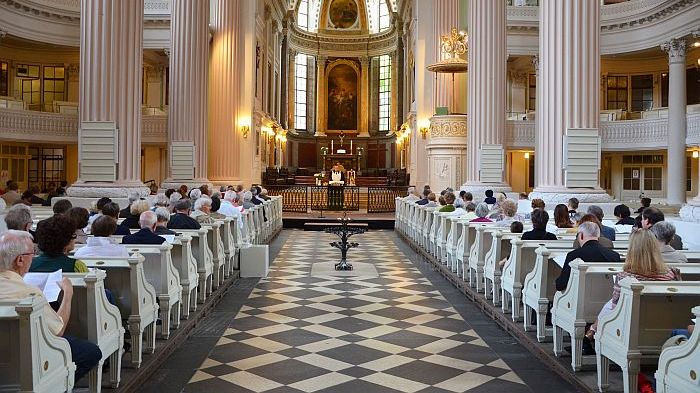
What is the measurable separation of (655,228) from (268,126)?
31103 millimetres

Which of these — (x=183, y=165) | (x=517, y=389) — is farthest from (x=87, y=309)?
(x=183, y=165)

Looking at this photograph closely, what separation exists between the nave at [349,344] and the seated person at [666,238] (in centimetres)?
140

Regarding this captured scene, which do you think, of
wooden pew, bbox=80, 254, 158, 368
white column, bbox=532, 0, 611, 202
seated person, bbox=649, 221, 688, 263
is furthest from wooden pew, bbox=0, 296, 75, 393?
white column, bbox=532, 0, 611, 202

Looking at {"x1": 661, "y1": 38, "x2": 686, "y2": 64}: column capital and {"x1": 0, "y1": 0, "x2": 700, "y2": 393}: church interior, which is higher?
{"x1": 661, "y1": 38, "x2": 686, "y2": 64}: column capital

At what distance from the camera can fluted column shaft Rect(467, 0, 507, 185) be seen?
18.8 metres

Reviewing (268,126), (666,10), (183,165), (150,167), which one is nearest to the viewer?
(183,165)

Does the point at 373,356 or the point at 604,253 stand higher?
the point at 604,253

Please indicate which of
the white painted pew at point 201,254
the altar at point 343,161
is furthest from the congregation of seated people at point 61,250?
the altar at point 343,161

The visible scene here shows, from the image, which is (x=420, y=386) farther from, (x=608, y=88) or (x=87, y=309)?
(x=608, y=88)

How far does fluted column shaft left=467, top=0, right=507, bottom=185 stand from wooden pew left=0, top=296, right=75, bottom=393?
15602 millimetres

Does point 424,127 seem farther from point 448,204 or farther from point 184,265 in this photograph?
point 184,265

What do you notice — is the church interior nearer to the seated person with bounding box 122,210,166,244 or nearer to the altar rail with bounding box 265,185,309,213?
the seated person with bounding box 122,210,166,244

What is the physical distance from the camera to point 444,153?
2359 cm

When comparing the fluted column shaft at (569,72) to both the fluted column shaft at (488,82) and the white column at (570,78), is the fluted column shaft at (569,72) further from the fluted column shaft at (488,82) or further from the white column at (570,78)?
the fluted column shaft at (488,82)
